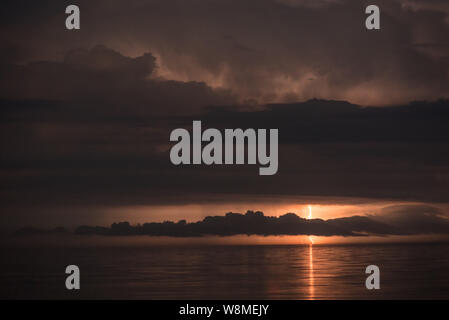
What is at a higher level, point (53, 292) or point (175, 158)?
point (175, 158)

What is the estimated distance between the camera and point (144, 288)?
4553cm

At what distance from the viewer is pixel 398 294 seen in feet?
142

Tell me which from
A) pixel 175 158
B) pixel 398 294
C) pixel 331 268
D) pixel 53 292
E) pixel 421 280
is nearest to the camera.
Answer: pixel 175 158

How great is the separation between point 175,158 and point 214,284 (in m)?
15.0
